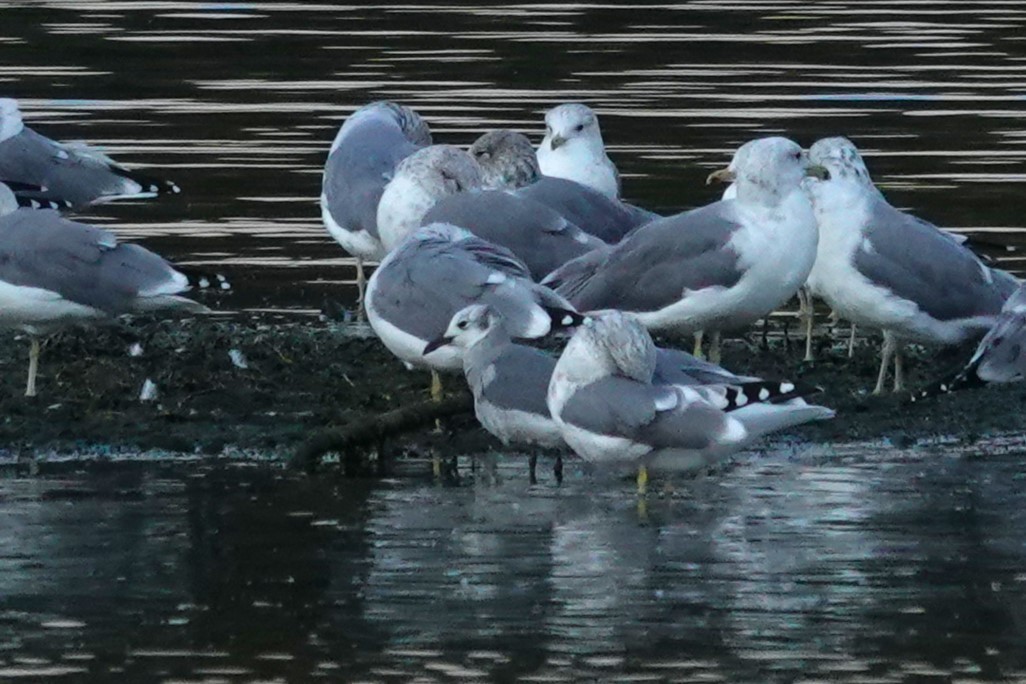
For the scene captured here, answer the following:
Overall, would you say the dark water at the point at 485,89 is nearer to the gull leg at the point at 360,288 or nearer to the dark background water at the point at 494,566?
the gull leg at the point at 360,288

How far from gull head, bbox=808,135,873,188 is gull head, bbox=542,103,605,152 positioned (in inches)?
87.7

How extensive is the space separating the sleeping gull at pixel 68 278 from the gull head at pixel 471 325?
5.08ft

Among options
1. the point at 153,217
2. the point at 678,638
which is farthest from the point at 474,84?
the point at 678,638

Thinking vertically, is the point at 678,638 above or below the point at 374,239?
below

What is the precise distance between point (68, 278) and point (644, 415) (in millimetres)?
3123

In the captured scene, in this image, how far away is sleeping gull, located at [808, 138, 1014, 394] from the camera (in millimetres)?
11641

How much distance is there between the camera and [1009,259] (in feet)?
48.5

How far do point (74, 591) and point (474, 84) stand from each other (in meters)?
15.1

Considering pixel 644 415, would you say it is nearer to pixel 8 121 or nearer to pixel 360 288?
pixel 360 288

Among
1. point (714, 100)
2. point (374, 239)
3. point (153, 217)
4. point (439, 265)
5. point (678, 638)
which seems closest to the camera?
point (678, 638)

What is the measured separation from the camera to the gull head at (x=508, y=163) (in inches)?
547

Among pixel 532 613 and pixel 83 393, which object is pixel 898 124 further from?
pixel 532 613

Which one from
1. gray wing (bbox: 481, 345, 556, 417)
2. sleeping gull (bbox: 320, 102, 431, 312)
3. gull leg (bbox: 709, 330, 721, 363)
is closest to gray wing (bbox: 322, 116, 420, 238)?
sleeping gull (bbox: 320, 102, 431, 312)

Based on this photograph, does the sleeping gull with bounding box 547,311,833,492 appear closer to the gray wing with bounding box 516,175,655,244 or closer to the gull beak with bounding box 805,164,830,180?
the gull beak with bounding box 805,164,830,180
